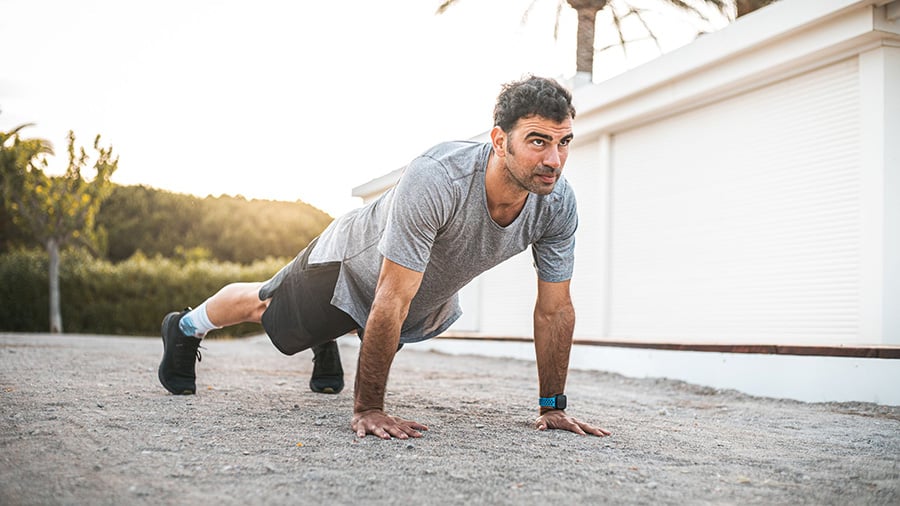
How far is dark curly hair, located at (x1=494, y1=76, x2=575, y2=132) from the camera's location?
276 cm

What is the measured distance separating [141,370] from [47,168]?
1480 centimetres

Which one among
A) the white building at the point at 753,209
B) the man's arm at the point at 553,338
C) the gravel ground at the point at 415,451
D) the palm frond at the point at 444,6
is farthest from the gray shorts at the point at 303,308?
the palm frond at the point at 444,6

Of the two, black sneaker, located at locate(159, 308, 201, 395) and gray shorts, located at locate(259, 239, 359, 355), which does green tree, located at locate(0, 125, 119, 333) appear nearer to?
black sneaker, located at locate(159, 308, 201, 395)

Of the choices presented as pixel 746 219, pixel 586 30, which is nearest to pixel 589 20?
pixel 586 30

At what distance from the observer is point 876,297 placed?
216 inches

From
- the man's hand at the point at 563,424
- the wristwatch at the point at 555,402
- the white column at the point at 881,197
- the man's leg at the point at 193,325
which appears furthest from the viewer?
the white column at the point at 881,197

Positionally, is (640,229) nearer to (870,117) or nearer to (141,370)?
(870,117)

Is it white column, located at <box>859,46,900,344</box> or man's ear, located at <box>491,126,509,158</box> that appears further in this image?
white column, located at <box>859,46,900,344</box>

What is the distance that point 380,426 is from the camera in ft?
9.07

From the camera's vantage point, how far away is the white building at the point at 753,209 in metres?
5.45

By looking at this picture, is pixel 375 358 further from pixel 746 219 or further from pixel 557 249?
pixel 746 219

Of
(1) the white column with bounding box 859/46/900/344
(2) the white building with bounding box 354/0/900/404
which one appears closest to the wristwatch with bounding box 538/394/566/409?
(2) the white building with bounding box 354/0/900/404

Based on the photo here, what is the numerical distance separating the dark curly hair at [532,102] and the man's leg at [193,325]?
4.95ft

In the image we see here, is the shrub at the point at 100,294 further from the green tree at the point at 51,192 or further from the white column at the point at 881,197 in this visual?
the white column at the point at 881,197
